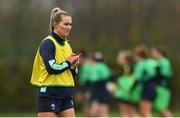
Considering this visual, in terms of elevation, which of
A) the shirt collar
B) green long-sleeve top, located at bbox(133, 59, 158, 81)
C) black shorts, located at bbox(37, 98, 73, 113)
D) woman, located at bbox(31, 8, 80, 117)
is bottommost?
green long-sleeve top, located at bbox(133, 59, 158, 81)

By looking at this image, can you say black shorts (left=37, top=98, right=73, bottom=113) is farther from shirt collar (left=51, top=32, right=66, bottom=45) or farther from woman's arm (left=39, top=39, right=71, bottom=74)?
shirt collar (left=51, top=32, right=66, bottom=45)

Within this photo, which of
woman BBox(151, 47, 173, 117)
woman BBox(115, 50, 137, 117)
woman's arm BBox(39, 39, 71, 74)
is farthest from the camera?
woman BBox(115, 50, 137, 117)

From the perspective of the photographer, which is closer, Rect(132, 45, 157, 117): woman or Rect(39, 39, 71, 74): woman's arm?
Rect(39, 39, 71, 74): woman's arm

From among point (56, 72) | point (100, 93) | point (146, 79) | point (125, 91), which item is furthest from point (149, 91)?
point (56, 72)

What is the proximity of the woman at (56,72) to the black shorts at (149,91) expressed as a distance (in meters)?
8.10

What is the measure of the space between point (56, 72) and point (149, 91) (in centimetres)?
845

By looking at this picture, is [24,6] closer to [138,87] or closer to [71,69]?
[138,87]

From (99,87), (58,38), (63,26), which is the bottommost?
(99,87)

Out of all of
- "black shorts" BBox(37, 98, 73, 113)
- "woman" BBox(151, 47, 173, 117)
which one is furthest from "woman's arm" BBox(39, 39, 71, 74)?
"woman" BBox(151, 47, 173, 117)

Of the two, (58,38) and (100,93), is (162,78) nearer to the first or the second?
(100,93)

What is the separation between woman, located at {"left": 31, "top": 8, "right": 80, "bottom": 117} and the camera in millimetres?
8984

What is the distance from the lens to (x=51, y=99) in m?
9.09

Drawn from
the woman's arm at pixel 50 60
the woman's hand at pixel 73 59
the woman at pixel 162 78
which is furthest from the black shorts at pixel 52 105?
the woman at pixel 162 78

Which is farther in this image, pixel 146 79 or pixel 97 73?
pixel 97 73
